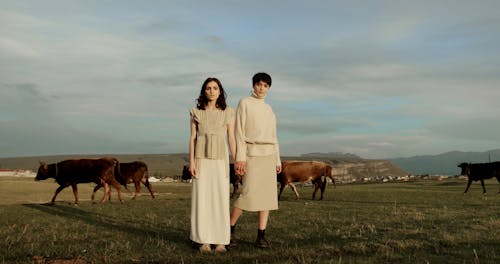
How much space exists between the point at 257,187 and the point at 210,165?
29.3 inches

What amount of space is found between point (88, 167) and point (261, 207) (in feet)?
39.7

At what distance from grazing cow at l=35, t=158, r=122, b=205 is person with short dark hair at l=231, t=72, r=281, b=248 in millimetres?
11139

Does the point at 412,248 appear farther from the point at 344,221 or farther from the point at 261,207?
the point at 344,221

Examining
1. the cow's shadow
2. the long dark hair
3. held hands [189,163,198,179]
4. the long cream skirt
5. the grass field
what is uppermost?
the long dark hair

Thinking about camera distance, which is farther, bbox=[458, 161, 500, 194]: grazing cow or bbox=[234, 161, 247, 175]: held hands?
bbox=[458, 161, 500, 194]: grazing cow

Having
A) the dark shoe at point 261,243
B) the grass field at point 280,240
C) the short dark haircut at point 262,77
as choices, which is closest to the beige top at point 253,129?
the short dark haircut at point 262,77

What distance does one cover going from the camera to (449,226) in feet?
27.7

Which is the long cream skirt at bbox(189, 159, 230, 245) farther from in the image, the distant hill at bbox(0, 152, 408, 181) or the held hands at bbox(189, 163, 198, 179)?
the distant hill at bbox(0, 152, 408, 181)

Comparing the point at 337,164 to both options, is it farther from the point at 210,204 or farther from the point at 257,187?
the point at 210,204

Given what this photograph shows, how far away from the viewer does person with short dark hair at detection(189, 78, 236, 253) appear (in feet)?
20.9

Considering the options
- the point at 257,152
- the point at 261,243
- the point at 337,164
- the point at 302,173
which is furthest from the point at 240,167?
the point at 337,164

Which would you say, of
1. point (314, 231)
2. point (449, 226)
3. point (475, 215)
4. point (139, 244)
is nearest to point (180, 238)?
point (139, 244)

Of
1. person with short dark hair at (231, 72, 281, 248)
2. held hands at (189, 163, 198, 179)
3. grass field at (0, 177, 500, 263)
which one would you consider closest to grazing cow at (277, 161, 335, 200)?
grass field at (0, 177, 500, 263)

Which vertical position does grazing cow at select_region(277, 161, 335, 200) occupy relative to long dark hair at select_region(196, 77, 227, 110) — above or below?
below
